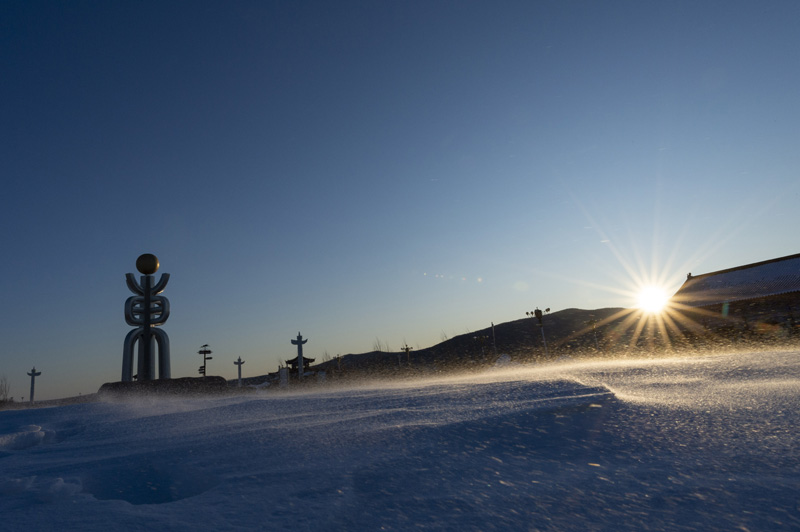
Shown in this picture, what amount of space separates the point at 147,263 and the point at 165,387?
665 cm

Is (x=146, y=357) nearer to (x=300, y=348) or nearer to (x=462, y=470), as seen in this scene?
(x=300, y=348)

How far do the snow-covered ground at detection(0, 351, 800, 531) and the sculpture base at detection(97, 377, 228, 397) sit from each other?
11829mm

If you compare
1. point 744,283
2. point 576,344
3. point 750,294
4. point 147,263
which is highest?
point 147,263

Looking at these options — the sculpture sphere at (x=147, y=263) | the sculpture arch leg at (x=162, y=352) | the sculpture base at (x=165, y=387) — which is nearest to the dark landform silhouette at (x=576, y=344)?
the sculpture base at (x=165, y=387)

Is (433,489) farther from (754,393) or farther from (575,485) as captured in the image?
(754,393)

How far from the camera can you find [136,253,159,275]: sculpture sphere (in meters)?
18.9

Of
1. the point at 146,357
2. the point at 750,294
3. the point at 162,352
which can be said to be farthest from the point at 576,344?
the point at 146,357

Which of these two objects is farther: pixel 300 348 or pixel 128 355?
pixel 300 348

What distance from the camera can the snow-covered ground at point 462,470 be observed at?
1490 mm

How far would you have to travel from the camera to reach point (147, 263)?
18.9 meters

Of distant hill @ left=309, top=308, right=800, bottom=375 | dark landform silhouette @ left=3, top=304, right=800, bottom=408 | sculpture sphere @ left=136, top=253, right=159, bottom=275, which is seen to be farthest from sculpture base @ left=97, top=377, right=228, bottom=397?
distant hill @ left=309, top=308, right=800, bottom=375

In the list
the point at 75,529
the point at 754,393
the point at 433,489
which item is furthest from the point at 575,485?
the point at 754,393

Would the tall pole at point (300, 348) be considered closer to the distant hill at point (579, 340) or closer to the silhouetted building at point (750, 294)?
the distant hill at point (579, 340)

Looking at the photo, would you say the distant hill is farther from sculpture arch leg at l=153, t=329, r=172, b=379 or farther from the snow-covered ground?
the snow-covered ground
